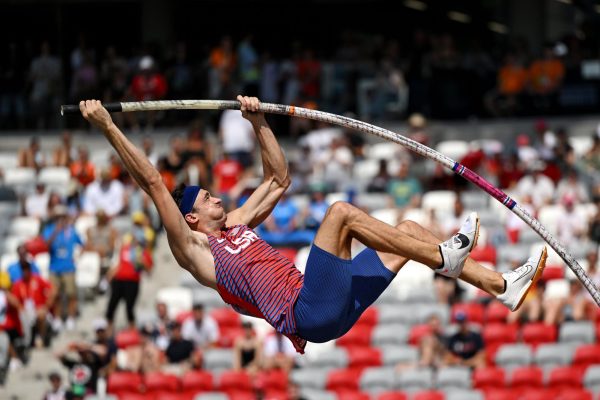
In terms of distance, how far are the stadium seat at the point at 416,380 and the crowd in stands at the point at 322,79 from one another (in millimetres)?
6504

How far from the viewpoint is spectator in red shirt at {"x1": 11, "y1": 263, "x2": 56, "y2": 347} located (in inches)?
808

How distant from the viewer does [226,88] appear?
24438 mm

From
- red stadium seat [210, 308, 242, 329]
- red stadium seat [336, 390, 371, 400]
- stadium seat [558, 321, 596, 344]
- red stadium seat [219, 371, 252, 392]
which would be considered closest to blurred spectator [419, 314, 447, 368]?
red stadium seat [336, 390, 371, 400]

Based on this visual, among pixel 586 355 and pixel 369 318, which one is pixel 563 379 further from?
pixel 369 318

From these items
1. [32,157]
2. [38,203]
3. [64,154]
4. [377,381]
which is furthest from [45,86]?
[377,381]

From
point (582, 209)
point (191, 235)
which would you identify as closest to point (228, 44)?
point (582, 209)

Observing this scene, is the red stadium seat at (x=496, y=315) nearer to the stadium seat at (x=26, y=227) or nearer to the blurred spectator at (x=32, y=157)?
the stadium seat at (x=26, y=227)

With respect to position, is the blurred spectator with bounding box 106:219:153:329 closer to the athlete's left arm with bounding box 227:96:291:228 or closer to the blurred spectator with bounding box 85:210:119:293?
the blurred spectator with bounding box 85:210:119:293

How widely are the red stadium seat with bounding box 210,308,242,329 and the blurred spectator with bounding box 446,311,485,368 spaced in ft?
8.73

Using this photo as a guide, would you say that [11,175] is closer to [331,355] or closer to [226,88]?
[226,88]

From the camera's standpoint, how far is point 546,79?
82.3ft

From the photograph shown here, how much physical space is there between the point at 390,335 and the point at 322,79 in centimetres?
637

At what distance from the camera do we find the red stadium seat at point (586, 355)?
19.5m

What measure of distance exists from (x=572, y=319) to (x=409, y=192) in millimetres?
3155
